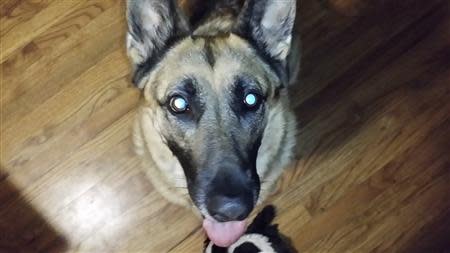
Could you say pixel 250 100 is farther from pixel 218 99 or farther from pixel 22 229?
pixel 22 229

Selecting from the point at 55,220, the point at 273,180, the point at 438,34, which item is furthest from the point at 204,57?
the point at 438,34

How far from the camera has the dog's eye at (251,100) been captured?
78.5 inches

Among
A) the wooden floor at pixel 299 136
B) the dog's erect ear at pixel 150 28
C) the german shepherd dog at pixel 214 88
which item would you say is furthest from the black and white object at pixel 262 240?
the dog's erect ear at pixel 150 28

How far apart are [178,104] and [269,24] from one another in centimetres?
44

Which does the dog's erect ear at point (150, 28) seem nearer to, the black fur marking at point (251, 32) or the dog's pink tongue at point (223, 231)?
the black fur marking at point (251, 32)

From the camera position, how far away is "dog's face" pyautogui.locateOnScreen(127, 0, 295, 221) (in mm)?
1949

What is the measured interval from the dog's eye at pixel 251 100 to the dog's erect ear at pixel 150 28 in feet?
1.14

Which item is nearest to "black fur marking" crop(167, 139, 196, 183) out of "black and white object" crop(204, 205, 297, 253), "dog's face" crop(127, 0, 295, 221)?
"dog's face" crop(127, 0, 295, 221)

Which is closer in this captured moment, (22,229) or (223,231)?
(223,231)

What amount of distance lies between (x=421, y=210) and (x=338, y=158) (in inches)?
17.3

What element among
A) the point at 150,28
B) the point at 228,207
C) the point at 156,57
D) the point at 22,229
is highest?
the point at 150,28

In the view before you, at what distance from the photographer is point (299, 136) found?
2676 millimetres

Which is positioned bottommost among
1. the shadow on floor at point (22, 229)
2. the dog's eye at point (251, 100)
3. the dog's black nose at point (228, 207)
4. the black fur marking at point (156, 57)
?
the shadow on floor at point (22, 229)

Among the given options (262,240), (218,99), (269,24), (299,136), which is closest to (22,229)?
(262,240)
